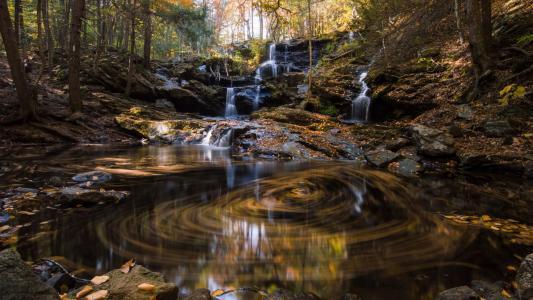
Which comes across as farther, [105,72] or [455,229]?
[105,72]

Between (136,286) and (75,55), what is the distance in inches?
508

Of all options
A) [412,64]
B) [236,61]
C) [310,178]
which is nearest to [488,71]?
[412,64]

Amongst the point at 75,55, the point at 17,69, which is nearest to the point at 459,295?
the point at 17,69

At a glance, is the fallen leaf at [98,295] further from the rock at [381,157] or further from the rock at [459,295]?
the rock at [381,157]

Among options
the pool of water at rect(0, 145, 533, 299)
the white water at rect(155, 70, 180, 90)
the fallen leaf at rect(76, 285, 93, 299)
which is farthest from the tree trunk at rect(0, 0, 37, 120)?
the fallen leaf at rect(76, 285, 93, 299)

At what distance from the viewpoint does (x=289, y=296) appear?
2.61 meters

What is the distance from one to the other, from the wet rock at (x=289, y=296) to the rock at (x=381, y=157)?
709 cm

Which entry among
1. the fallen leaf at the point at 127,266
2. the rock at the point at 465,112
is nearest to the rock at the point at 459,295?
the fallen leaf at the point at 127,266

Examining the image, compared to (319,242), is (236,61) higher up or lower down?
higher up

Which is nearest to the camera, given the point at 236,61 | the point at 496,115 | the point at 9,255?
the point at 9,255

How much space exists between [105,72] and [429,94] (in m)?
16.7

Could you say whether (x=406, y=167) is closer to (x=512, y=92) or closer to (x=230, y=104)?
(x=512, y=92)

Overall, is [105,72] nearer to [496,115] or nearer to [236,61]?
[236,61]

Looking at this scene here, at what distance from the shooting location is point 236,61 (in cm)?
2747
